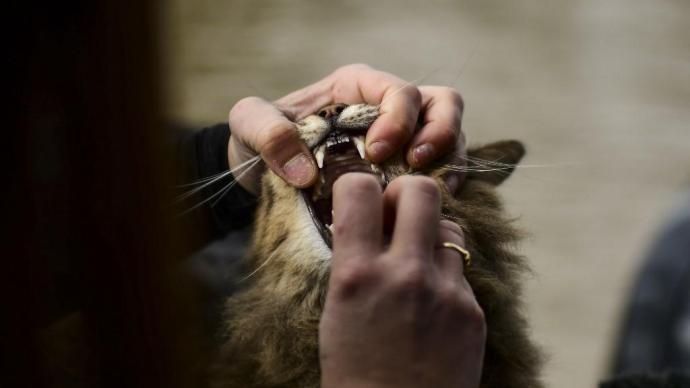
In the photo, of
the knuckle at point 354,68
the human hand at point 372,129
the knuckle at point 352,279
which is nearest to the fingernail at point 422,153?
the human hand at point 372,129

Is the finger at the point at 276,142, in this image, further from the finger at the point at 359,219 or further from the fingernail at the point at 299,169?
the finger at the point at 359,219

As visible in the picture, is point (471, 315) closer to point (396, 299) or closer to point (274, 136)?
point (396, 299)

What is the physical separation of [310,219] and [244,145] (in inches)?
7.0

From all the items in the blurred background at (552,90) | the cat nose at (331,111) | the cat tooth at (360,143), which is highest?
the cat nose at (331,111)

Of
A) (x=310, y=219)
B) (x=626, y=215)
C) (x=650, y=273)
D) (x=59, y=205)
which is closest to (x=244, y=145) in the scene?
(x=310, y=219)

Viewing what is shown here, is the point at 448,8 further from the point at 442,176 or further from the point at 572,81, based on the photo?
the point at 442,176

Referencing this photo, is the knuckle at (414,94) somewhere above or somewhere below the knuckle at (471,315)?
above

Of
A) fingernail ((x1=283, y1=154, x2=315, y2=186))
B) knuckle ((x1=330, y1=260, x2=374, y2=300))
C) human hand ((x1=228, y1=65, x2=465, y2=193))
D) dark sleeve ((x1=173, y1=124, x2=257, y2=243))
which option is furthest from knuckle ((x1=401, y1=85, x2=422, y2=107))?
knuckle ((x1=330, y1=260, x2=374, y2=300))

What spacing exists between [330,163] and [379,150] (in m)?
0.10

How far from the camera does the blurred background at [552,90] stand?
5.35 ft

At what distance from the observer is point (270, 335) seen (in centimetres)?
145

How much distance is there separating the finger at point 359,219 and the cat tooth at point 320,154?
283mm

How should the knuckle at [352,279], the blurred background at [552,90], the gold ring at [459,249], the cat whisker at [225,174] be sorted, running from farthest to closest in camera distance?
the blurred background at [552,90] → the cat whisker at [225,174] → the gold ring at [459,249] → the knuckle at [352,279]

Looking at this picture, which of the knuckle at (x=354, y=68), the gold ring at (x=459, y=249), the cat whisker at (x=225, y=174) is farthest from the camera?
the knuckle at (x=354, y=68)
